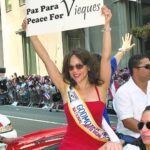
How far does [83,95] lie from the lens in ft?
12.5

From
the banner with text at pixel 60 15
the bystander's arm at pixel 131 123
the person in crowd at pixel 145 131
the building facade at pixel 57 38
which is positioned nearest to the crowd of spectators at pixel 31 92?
the building facade at pixel 57 38

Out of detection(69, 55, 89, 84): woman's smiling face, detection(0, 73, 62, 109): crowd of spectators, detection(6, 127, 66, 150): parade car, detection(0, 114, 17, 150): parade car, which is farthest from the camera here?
detection(0, 73, 62, 109): crowd of spectators

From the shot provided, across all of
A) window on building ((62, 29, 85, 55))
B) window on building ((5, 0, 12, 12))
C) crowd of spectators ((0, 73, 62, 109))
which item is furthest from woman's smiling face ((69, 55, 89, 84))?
window on building ((5, 0, 12, 12))

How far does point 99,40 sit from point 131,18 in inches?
98.5

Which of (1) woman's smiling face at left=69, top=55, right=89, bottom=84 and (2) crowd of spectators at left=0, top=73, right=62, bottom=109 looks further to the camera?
(2) crowd of spectators at left=0, top=73, right=62, bottom=109

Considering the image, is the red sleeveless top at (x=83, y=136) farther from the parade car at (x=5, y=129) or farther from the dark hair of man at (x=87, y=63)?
the parade car at (x=5, y=129)

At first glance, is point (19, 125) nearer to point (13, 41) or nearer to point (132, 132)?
point (132, 132)

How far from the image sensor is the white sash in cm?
368

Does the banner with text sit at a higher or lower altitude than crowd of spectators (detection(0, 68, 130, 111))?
higher

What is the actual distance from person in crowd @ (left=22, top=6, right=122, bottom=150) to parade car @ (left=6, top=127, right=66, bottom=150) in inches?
22.8

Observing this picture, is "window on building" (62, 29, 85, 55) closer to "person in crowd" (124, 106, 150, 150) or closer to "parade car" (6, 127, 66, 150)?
"parade car" (6, 127, 66, 150)

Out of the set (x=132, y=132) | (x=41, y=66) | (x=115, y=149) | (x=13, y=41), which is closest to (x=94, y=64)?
(x=132, y=132)

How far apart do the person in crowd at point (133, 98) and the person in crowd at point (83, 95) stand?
485 mm

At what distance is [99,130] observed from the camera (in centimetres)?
372
